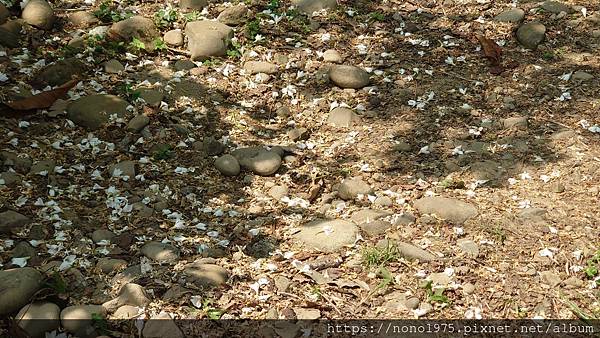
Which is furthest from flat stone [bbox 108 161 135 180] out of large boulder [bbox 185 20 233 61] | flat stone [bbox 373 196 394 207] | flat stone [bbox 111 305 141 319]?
flat stone [bbox 373 196 394 207]

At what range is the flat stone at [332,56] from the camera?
6195 millimetres

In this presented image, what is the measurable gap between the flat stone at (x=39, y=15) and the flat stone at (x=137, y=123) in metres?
1.68

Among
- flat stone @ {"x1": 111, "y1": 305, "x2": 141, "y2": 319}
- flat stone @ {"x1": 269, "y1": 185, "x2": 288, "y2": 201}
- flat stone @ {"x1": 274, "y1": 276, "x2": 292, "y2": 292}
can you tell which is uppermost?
flat stone @ {"x1": 111, "y1": 305, "x2": 141, "y2": 319}

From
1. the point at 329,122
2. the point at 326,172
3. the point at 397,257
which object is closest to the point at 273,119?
the point at 329,122

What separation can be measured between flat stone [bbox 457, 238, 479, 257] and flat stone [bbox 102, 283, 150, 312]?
206cm

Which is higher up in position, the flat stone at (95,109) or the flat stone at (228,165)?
the flat stone at (95,109)

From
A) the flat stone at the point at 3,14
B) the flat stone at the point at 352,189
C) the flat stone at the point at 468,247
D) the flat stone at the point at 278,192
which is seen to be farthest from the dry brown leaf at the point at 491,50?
the flat stone at the point at 3,14

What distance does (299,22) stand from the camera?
6.71 metres

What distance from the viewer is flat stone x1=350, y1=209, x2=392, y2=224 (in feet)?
14.7

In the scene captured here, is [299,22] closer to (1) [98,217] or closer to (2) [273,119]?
(2) [273,119]

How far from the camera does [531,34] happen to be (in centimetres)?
630

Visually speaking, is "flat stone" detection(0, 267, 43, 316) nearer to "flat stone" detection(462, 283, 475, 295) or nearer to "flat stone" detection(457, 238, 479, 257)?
"flat stone" detection(462, 283, 475, 295)

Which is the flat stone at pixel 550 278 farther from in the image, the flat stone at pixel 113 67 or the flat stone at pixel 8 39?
the flat stone at pixel 8 39

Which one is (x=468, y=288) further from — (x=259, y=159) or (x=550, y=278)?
(x=259, y=159)
